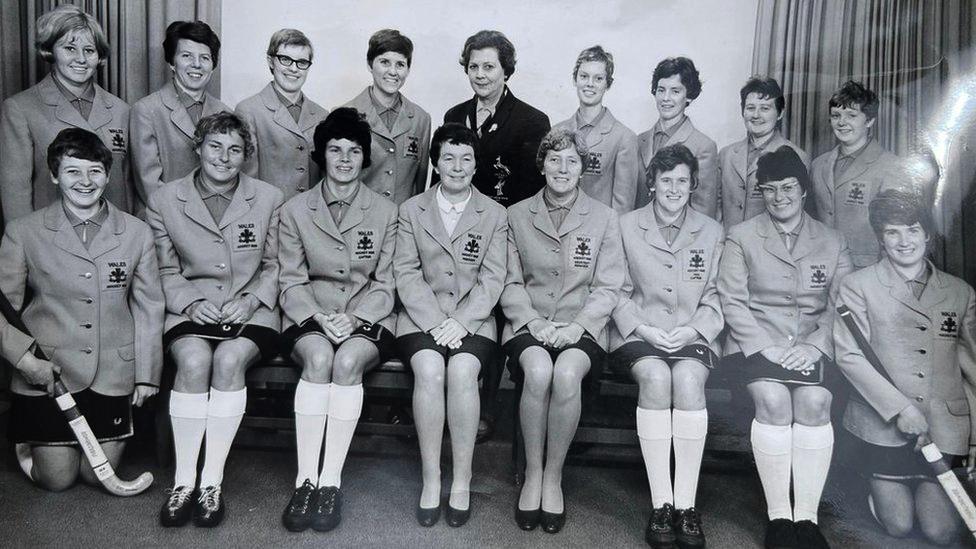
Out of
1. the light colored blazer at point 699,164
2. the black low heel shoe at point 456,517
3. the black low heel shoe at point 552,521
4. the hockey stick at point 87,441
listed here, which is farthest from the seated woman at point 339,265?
the light colored blazer at point 699,164

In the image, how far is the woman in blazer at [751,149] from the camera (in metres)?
2.92

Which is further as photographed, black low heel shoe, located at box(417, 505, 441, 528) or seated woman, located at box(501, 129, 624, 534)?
seated woman, located at box(501, 129, 624, 534)

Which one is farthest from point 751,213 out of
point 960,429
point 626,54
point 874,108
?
point 960,429

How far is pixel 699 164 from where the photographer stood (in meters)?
3.09

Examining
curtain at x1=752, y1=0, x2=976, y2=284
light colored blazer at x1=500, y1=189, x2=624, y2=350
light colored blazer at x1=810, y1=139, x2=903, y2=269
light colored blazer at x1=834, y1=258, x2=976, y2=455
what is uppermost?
curtain at x1=752, y1=0, x2=976, y2=284

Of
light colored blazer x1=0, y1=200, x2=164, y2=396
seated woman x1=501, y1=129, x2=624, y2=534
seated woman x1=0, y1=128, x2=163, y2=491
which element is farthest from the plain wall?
light colored blazer x1=0, y1=200, x2=164, y2=396

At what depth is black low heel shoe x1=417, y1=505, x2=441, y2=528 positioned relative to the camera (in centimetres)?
254

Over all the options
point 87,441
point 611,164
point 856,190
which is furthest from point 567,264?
point 87,441

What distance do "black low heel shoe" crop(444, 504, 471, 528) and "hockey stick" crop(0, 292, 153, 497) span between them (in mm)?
1087

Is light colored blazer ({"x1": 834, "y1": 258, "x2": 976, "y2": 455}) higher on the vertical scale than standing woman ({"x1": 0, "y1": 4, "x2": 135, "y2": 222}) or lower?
lower

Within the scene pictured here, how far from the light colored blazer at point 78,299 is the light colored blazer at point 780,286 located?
7.25 feet

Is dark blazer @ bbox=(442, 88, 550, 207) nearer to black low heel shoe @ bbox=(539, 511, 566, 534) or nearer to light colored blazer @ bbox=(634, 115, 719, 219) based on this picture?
light colored blazer @ bbox=(634, 115, 719, 219)

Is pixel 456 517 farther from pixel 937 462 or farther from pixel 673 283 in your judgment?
pixel 937 462

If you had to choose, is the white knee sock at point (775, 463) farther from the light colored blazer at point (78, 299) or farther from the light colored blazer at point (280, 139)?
the light colored blazer at point (78, 299)
